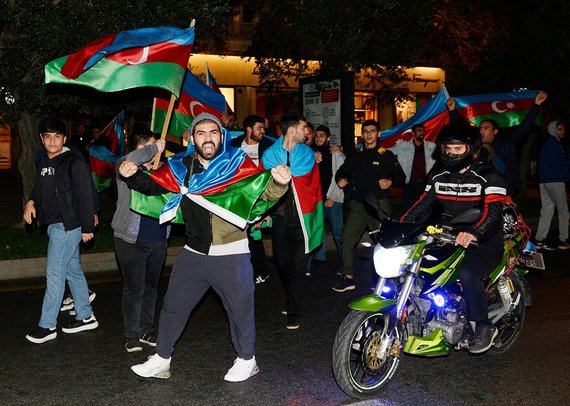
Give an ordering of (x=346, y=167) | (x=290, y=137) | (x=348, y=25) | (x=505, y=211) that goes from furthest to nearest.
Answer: (x=348, y=25) → (x=346, y=167) → (x=290, y=137) → (x=505, y=211)

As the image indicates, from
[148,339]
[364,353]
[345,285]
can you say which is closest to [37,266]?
[148,339]

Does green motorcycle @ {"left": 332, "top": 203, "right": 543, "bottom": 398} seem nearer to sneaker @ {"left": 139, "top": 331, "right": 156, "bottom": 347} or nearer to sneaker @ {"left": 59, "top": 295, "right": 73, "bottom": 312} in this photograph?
sneaker @ {"left": 139, "top": 331, "right": 156, "bottom": 347}

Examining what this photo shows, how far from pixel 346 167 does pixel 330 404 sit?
4.26 m

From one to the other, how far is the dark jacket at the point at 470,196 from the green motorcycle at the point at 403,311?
296 mm

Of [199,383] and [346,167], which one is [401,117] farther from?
[199,383]

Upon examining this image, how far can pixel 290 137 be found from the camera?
6711 mm

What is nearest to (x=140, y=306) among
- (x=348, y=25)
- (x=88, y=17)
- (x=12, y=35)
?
(x=88, y=17)

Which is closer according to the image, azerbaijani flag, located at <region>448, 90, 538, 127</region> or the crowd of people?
the crowd of people

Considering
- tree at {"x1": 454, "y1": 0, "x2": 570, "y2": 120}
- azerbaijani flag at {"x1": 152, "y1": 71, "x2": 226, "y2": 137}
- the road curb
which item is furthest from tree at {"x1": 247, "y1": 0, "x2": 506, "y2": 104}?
the road curb

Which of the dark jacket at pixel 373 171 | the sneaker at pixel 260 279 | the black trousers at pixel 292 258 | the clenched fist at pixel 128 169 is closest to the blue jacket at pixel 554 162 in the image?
the dark jacket at pixel 373 171

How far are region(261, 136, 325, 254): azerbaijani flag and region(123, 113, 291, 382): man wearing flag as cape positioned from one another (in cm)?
146

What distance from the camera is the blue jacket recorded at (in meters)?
11.1

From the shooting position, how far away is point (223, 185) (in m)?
5.12

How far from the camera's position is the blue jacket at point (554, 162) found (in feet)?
36.3
